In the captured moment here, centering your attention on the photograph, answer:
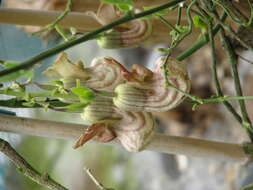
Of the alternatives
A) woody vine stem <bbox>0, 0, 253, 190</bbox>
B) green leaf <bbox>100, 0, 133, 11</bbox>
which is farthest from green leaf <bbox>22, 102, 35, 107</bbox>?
green leaf <bbox>100, 0, 133, 11</bbox>

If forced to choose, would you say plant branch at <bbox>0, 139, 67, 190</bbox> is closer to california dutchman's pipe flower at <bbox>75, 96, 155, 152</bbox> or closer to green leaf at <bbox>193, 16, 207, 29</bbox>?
california dutchman's pipe flower at <bbox>75, 96, 155, 152</bbox>

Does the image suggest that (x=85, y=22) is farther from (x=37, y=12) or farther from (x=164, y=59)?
(x=164, y=59)

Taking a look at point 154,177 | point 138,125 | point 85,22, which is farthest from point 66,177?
point 138,125

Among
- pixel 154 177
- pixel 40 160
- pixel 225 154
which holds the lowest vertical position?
pixel 154 177

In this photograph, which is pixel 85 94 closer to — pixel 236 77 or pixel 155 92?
pixel 155 92

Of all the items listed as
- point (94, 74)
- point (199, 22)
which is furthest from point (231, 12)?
point (94, 74)

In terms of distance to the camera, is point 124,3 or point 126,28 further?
point 126,28
